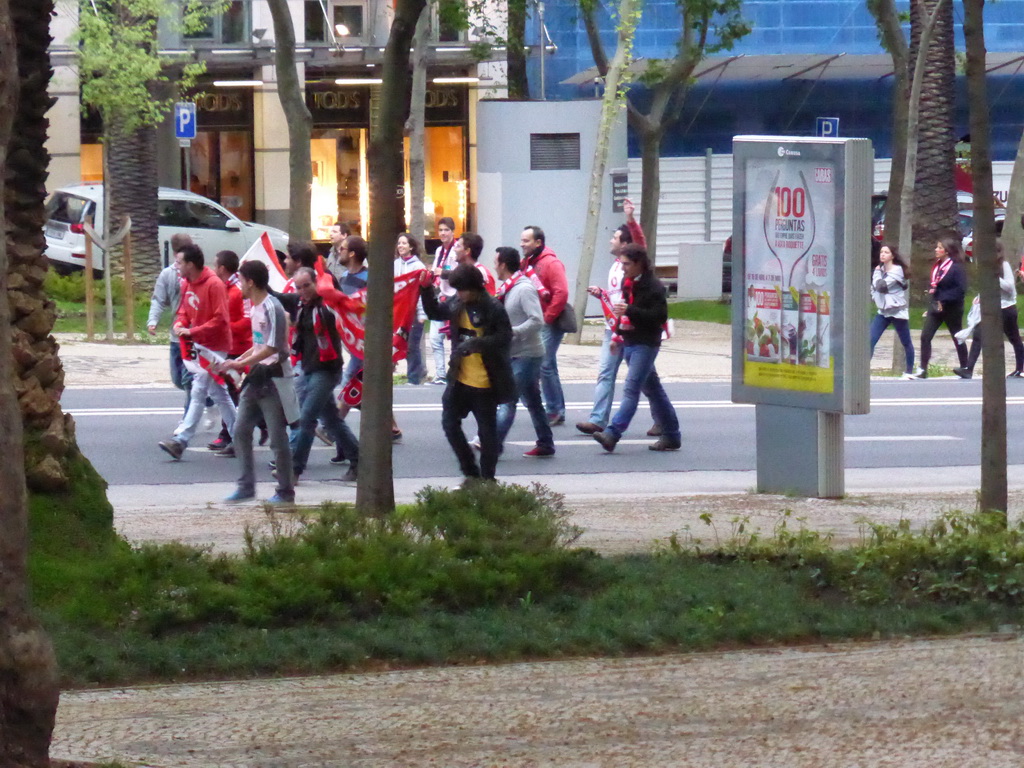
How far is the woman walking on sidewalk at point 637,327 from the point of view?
1265cm

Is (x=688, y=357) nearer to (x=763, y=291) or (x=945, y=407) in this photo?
(x=945, y=407)

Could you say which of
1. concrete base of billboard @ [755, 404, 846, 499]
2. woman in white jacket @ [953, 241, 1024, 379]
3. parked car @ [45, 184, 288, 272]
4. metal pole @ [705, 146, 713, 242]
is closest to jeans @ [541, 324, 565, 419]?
concrete base of billboard @ [755, 404, 846, 499]

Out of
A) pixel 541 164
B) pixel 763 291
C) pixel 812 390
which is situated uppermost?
pixel 541 164

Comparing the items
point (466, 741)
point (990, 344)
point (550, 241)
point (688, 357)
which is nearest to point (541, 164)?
point (550, 241)

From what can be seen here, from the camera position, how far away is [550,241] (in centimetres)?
2797

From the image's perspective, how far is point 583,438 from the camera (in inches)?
548

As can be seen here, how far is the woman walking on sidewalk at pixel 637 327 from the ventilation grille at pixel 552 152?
15536mm

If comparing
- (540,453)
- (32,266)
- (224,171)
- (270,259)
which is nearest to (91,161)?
(224,171)

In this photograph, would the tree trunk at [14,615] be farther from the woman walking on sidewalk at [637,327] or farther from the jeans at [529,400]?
the woman walking on sidewalk at [637,327]

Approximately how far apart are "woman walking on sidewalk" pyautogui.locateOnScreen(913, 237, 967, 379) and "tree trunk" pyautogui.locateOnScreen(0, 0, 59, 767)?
15.7 metres

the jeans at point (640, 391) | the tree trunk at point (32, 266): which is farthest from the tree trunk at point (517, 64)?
the tree trunk at point (32, 266)

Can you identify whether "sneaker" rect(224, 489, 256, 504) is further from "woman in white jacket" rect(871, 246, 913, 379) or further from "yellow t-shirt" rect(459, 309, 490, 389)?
"woman in white jacket" rect(871, 246, 913, 379)

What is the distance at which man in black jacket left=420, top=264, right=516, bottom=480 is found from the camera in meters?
10.1

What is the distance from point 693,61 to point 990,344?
18.7m
